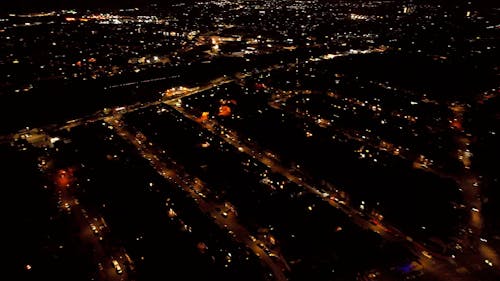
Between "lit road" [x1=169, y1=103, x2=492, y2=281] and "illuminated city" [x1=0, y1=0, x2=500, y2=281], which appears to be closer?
"lit road" [x1=169, y1=103, x2=492, y2=281]

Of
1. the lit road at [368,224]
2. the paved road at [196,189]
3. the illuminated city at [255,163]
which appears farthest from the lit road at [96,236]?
the lit road at [368,224]

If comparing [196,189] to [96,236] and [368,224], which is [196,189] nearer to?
[96,236]

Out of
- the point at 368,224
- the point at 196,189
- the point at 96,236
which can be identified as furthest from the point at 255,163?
the point at 96,236

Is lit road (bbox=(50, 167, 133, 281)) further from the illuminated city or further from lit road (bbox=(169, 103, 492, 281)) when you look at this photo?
lit road (bbox=(169, 103, 492, 281))

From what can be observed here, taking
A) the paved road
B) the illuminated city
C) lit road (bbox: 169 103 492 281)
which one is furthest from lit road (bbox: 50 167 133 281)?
lit road (bbox: 169 103 492 281)

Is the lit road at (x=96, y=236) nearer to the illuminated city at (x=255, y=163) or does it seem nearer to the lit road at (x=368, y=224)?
the illuminated city at (x=255, y=163)

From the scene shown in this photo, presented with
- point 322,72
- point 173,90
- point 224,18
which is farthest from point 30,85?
point 224,18

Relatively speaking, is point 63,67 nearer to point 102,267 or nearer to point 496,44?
point 102,267

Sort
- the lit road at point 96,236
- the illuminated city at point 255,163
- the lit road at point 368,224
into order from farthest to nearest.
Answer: the illuminated city at point 255,163 < the lit road at point 96,236 < the lit road at point 368,224
